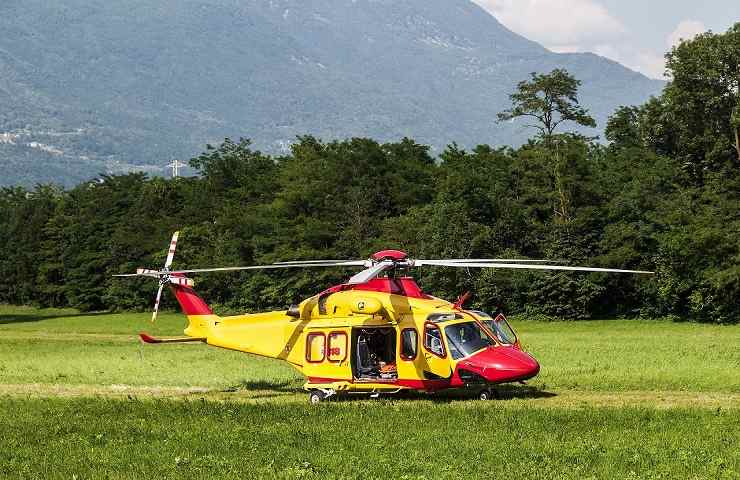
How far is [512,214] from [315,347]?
41.5 metres

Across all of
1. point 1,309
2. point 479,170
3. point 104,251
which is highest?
point 479,170

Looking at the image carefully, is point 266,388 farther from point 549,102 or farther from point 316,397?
point 549,102

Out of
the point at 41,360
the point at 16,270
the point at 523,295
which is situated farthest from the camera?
the point at 16,270

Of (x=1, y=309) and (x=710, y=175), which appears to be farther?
(x=1, y=309)

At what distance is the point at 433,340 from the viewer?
2162cm

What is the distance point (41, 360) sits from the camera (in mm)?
37188

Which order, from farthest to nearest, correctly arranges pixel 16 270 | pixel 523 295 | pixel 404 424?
1. pixel 16 270
2. pixel 523 295
3. pixel 404 424

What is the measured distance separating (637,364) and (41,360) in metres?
22.2

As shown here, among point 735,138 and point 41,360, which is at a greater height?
point 735,138

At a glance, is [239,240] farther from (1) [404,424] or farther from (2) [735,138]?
(1) [404,424]

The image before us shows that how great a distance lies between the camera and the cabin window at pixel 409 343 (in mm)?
21875

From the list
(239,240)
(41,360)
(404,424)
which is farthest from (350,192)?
(404,424)

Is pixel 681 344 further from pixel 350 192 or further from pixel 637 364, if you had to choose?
pixel 350 192

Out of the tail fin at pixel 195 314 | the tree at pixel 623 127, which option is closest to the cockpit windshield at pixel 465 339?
the tail fin at pixel 195 314
